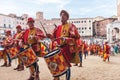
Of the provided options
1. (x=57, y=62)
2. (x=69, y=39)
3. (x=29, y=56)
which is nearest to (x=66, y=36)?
(x=69, y=39)

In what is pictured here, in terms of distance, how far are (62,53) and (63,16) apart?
1.04 meters

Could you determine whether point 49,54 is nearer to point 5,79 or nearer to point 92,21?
point 5,79

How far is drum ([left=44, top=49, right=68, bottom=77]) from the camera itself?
7.22 metres

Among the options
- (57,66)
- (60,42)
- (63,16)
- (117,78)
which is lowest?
(117,78)

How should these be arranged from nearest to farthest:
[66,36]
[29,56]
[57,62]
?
[57,62], [66,36], [29,56]

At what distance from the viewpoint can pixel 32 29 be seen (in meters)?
9.62

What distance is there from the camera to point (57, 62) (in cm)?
724

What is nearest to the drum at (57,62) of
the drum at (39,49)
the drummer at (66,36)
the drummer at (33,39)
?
the drummer at (66,36)

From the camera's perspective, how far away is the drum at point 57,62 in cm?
722

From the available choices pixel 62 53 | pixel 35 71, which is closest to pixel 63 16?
pixel 62 53

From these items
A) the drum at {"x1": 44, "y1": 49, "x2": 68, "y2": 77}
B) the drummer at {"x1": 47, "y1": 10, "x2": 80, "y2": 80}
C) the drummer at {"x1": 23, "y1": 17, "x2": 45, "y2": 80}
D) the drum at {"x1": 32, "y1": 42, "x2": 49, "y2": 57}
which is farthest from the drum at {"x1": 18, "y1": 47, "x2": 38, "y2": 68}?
the drum at {"x1": 44, "y1": 49, "x2": 68, "y2": 77}

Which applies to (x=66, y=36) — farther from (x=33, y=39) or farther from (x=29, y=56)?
(x=33, y=39)

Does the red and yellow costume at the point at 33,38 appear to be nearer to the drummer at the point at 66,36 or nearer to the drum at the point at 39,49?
the drum at the point at 39,49

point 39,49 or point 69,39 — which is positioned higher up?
point 69,39
